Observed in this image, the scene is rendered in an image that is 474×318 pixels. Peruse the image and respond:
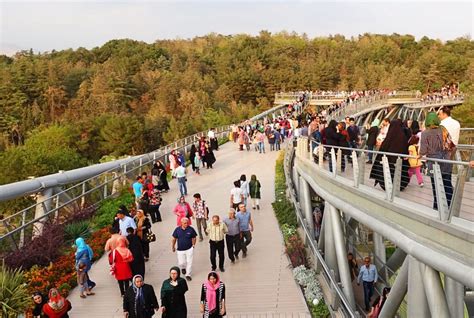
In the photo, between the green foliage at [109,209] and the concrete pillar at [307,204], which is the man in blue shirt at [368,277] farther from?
the green foliage at [109,209]

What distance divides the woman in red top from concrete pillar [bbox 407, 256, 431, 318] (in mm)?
5127

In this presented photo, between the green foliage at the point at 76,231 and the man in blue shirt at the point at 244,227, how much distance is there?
193 inches

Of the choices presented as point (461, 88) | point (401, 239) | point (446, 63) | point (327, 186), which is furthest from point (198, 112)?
point (401, 239)

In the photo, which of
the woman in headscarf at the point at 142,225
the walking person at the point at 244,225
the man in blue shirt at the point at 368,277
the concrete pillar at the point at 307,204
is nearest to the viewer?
the woman in headscarf at the point at 142,225

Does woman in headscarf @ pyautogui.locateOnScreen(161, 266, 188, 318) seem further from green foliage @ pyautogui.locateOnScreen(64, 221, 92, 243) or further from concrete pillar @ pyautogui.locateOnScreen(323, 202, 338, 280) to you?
green foliage @ pyautogui.locateOnScreen(64, 221, 92, 243)

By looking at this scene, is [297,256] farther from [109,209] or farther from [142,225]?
[109,209]

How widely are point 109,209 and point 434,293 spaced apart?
12483mm

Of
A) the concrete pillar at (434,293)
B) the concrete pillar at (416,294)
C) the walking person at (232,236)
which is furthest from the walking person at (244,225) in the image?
the concrete pillar at (434,293)

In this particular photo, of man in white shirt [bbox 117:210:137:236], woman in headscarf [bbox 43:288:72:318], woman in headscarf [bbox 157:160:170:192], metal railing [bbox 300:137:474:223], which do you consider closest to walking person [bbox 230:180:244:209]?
metal railing [bbox 300:137:474:223]

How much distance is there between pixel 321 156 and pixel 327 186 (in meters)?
1.26

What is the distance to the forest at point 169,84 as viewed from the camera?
62031 millimetres

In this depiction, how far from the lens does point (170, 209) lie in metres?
16.6

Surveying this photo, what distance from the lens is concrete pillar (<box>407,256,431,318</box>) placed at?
19.8 ft

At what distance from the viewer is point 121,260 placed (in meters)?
9.23
